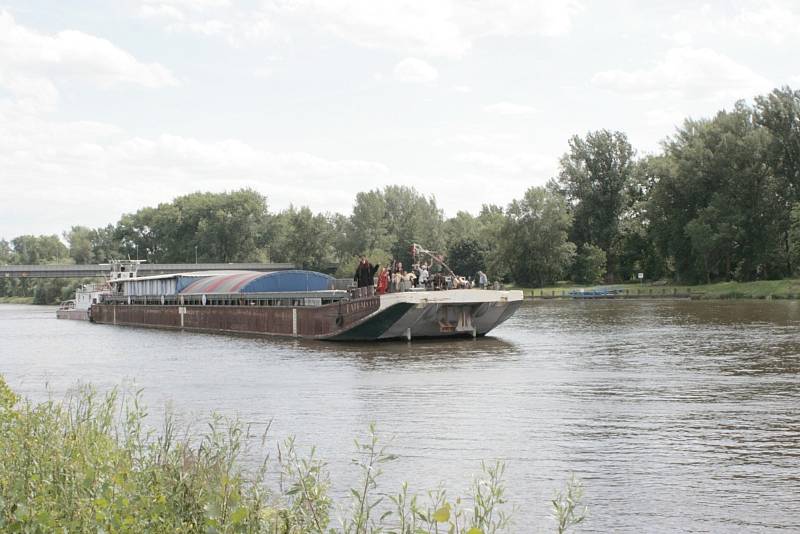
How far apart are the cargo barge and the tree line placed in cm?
3931

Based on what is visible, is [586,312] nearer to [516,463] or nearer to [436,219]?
[516,463]

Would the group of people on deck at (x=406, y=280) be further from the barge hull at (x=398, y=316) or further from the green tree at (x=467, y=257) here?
the green tree at (x=467, y=257)

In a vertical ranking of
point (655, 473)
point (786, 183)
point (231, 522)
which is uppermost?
point (786, 183)

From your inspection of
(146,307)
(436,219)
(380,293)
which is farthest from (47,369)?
(436,219)

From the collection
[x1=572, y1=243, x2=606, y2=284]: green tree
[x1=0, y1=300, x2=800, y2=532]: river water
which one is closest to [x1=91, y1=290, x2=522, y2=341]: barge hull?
[x1=0, y1=300, x2=800, y2=532]: river water

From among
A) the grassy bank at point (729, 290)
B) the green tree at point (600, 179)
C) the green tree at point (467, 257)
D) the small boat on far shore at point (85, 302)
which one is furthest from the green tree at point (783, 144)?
the small boat on far shore at point (85, 302)

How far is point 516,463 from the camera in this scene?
555 inches

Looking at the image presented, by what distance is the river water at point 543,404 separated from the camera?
12.3 meters

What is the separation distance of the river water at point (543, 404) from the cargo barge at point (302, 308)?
115cm

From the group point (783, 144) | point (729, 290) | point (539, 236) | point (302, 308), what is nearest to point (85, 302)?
point (539, 236)

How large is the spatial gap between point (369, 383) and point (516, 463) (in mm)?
10749

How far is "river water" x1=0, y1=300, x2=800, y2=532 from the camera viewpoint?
12.3 m

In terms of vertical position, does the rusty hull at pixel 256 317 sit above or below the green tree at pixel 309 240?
Answer: below

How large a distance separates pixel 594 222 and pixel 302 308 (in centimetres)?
6537
